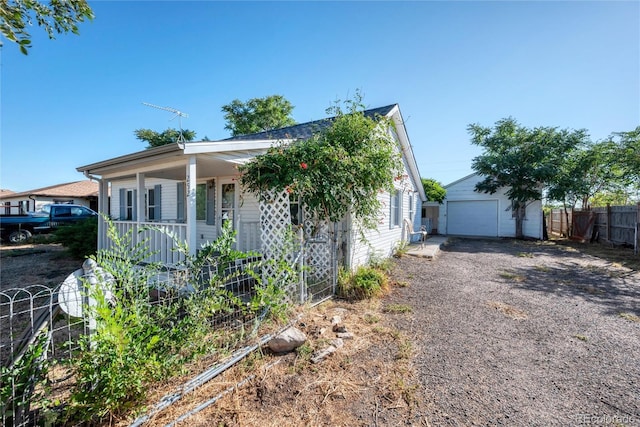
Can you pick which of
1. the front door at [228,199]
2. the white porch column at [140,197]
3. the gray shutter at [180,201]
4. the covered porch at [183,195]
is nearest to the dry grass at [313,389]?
the covered porch at [183,195]

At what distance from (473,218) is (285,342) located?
16.5 metres

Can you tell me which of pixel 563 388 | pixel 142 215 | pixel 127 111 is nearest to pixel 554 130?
pixel 563 388

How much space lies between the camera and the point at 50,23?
316 cm

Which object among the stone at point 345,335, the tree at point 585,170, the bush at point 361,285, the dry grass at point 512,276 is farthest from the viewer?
the tree at point 585,170

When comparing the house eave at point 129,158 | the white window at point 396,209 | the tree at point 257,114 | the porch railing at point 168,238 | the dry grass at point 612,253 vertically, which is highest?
the tree at point 257,114

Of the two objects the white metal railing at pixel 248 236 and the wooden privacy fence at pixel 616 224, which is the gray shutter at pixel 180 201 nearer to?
the white metal railing at pixel 248 236

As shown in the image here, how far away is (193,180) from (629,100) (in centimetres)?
1651

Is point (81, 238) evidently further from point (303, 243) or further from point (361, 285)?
point (361, 285)

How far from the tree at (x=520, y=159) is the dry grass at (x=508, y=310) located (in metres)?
11.7

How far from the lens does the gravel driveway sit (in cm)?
246

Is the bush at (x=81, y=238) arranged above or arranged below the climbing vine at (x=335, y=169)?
below

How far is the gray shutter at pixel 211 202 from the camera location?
29.5ft

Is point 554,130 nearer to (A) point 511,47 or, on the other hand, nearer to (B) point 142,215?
(A) point 511,47

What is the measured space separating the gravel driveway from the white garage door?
29.7 ft
